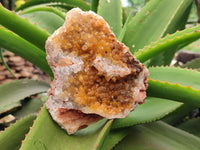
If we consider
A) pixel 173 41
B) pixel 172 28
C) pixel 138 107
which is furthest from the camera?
pixel 172 28

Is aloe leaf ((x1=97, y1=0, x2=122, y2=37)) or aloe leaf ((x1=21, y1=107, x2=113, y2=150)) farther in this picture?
aloe leaf ((x1=97, y1=0, x2=122, y2=37))

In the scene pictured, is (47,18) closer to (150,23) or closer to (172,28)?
(150,23)

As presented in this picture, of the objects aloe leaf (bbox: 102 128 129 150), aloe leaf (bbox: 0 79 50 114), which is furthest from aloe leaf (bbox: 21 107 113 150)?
aloe leaf (bbox: 0 79 50 114)

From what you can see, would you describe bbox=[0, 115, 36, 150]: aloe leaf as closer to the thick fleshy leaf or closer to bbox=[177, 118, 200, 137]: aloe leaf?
the thick fleshy leaf

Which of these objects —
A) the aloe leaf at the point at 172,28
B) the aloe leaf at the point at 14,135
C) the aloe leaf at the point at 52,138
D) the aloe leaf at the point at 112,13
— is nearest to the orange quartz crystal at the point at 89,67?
the aloe leaf at the point at 52,138

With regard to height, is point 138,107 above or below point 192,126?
above

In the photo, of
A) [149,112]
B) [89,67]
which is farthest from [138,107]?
[89,67]

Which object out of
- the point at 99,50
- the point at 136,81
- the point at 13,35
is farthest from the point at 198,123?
the point at 13,35
